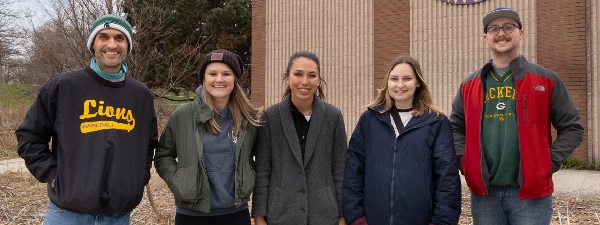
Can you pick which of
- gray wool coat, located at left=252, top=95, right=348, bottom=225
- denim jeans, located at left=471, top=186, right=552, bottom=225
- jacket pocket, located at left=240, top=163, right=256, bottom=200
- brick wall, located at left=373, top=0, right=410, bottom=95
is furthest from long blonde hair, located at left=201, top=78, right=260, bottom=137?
brick wall, located at left=373, top=0, right=410, bottom=95

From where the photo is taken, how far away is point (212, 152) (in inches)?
132

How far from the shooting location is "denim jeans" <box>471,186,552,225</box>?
3275mm

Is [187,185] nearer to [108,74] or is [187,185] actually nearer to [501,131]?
[108,74]

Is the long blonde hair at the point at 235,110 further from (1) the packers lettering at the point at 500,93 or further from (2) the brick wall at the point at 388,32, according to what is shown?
(2) the brick wall at the point at 388,32

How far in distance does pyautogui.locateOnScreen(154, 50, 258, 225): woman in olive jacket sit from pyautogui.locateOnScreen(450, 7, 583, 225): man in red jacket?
1452 millimetres

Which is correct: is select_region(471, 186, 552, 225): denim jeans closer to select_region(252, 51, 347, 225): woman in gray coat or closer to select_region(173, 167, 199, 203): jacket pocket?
select_region(252, 51, 347, 225): woman in gray coat

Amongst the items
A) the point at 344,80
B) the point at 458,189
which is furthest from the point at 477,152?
the point at 344,80

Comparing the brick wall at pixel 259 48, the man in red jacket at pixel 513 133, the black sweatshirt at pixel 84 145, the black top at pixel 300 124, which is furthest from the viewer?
the brick wall at pixel 259 48

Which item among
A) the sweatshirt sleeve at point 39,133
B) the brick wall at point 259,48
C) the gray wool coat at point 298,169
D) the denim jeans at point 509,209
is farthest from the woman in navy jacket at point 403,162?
the brick wall at point 259,48

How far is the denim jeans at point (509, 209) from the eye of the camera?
3275 mm

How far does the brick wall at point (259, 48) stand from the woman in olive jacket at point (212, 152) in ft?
35.3

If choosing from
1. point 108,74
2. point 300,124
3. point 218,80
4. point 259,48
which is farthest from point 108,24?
point 259,48

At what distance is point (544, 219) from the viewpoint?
3.30m

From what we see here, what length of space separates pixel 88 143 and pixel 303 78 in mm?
1344
